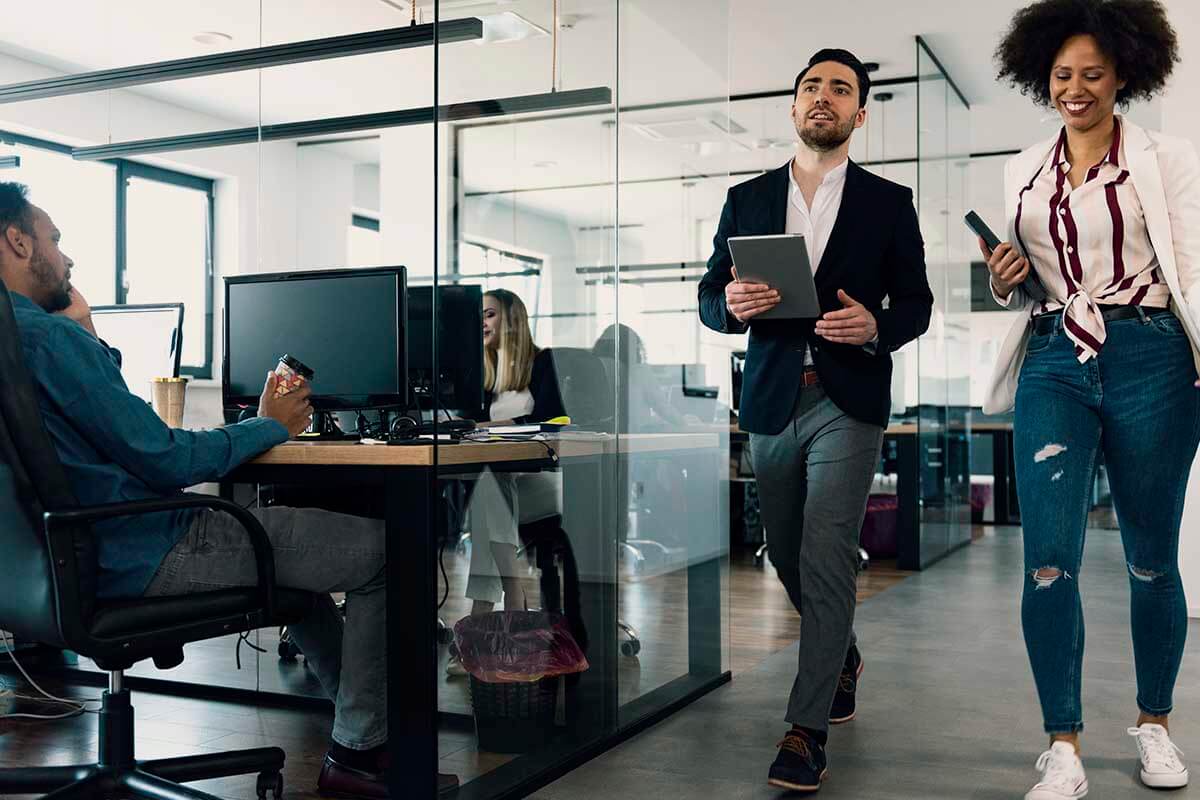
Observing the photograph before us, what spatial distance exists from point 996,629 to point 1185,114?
2.40m

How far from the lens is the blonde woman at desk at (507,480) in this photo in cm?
245

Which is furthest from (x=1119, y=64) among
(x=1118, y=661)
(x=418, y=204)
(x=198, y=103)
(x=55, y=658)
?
(x=55, y=658)

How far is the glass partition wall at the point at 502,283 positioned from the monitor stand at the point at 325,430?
8 cm

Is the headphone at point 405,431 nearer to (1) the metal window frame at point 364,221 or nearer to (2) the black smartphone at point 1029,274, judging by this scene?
(2) the black smartphone at point 1029,274

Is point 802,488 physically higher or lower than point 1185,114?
lower

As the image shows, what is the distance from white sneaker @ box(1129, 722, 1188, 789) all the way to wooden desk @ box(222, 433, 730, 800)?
3.76ft

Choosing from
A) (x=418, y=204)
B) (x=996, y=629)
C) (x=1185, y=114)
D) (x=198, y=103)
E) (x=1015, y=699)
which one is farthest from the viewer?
(x=1185, y=114)

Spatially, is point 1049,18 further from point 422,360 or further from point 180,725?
point 180,725

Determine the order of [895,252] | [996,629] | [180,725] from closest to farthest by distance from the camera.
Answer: [895,252] → [180,725] → [996,629]

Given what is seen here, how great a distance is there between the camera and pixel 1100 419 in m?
2.38

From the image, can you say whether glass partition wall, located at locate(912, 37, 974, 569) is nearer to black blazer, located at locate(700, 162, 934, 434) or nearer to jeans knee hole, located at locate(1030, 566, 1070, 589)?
black blazer, located at locate(700, 162, 934, 434)

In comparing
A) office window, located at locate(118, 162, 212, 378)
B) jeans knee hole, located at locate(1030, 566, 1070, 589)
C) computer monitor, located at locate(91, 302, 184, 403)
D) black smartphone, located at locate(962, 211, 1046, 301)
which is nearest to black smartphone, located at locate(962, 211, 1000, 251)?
black smartphone, located at locate(962, 211, 1046, 301)

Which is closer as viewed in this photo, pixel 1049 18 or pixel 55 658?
pixel 1049 18

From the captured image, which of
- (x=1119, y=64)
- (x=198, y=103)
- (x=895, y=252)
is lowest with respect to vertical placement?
(x=895, y=252)
